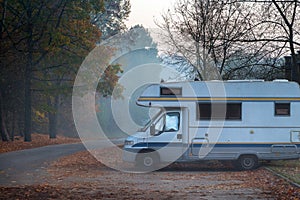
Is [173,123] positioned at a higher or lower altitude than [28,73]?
lower

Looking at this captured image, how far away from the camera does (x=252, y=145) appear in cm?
1938

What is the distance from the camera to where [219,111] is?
1933 centimetres

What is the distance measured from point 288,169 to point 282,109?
2185 mm

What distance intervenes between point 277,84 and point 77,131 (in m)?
51.2

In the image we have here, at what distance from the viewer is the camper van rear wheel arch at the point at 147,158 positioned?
762 inches

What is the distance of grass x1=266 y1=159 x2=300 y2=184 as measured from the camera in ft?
52.4

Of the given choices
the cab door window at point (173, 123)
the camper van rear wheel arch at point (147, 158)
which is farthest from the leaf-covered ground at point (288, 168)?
the camper van rear wheel arch at point (147, 158)

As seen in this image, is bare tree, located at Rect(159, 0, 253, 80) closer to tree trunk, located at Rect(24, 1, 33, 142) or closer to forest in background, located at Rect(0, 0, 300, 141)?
forest in background, located at Rect(0, 0, 300, 141)

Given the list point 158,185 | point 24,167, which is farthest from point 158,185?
point 24,167

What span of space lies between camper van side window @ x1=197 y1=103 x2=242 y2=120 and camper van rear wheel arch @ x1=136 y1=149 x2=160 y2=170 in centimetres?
207

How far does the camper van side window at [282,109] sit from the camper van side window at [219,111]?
53.4 inches

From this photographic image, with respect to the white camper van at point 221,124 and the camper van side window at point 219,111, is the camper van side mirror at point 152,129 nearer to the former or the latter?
the white camper van at point 221,124

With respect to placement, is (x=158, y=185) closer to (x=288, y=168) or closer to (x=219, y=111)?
(x=219, y=111)

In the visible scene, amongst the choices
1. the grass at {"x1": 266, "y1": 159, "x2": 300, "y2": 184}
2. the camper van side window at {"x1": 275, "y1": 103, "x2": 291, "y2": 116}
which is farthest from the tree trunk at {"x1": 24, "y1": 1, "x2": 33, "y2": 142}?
Result: the camper van side window at {"x1": 275, "y1": 103, "x2": 291, "y2": 116}
